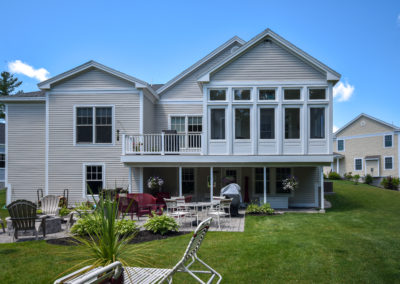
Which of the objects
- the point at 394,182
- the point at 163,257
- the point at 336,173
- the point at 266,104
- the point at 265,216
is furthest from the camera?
the point at 336,173

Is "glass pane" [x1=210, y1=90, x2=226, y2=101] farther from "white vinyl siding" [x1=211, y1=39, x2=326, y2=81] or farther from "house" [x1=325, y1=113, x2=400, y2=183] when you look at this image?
"house" [x1=325, y1=113, x2=400, y2=183]

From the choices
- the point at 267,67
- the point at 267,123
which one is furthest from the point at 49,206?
the point at 267,67

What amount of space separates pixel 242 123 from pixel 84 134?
24.8 feet

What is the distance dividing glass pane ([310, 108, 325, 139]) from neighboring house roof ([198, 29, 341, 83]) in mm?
1529

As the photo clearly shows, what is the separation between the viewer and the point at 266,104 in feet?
48.0

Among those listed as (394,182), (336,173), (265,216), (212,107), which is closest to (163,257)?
(265,216)

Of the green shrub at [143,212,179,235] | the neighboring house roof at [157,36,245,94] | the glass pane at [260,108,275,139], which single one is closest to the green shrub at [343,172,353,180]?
the neighboring house roof at [157,36,245,94]

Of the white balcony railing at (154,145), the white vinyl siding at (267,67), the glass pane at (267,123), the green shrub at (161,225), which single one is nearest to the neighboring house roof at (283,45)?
the white vinyl siding at (267,67)

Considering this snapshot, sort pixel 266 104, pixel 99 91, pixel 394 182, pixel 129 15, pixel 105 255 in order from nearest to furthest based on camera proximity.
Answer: pixel 105 255, pixel 266 104, pixel 99 91, pixel 129 15, pixel 394 182

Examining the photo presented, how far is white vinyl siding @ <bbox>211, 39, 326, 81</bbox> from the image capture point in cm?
1475

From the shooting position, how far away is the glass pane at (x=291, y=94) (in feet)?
48.3

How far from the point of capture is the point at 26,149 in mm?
16172

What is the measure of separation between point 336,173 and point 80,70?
2922cm

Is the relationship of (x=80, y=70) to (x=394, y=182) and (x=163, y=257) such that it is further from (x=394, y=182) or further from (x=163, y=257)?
(x=394, y=182)
